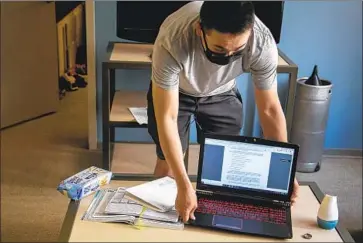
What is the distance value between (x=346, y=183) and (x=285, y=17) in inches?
34.3

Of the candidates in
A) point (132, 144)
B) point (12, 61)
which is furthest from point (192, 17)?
point (12, 61)

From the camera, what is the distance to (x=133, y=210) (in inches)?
55.2

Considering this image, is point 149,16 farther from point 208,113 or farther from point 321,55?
point 321,55

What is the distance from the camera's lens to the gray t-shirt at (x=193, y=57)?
148 centimetres

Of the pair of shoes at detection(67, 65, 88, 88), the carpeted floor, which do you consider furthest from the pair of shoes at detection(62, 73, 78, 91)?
the carpeted floor

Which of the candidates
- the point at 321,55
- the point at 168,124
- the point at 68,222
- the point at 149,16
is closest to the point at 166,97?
the point at 168,124

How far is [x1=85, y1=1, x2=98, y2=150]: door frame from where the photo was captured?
257 cm

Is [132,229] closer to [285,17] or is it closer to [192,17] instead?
[192,17]

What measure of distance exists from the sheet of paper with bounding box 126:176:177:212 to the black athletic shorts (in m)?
0.38

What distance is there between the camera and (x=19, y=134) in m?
3.05

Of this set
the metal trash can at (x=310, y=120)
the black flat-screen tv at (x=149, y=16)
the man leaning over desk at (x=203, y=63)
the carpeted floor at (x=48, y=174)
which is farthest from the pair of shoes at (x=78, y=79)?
the man leaning over desk at (x=203, y=63)

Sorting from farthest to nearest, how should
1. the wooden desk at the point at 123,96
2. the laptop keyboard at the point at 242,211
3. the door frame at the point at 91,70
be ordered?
the door frame at the point at 91,70
the wooden desk at the point at 123,96
the laptop keyboard at the point at 242,211

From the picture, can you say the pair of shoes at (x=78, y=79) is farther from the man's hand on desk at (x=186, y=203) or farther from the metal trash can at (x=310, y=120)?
the man's hand on desk at (x=186, y=203)

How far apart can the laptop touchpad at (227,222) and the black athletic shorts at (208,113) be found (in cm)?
58
